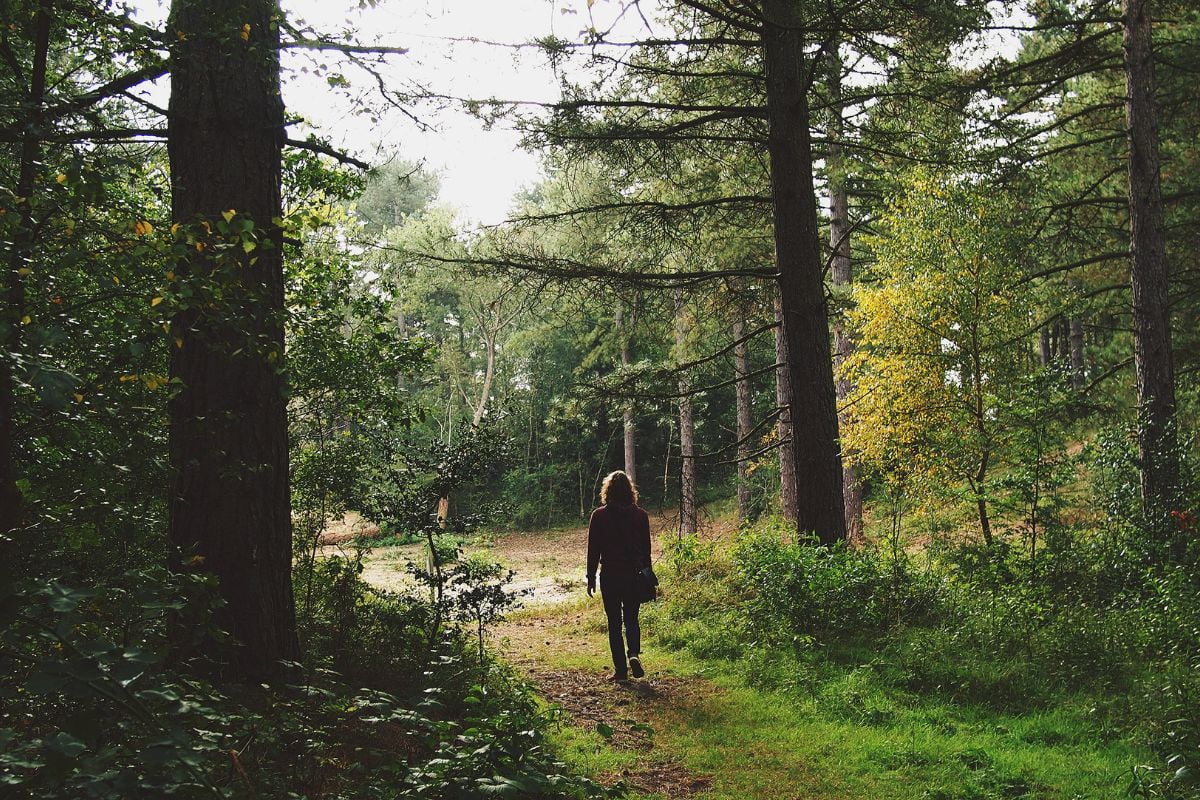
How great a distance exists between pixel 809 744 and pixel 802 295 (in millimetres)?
4569

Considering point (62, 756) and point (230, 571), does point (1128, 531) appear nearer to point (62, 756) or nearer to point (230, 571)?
point (230, 571)

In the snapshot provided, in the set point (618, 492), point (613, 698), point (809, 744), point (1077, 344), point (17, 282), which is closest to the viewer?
point (17, 282)

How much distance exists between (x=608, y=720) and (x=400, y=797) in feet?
11.4

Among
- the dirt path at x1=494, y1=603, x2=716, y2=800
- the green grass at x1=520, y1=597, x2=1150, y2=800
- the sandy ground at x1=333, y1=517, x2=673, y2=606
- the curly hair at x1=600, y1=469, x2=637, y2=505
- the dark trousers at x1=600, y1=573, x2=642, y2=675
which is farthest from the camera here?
the sandy ground at x1=333, y1=517, x2=673, y2=606

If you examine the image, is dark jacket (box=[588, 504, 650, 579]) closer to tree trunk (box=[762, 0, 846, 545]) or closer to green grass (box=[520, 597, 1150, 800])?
green grass (box=[520, 597, 1150, 800])

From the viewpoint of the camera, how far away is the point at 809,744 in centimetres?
537

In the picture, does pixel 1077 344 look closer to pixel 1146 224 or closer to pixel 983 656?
pixel 1146 224

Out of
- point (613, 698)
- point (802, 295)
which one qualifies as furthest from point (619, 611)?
point (802, 295)

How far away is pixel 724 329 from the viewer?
38.5 ft

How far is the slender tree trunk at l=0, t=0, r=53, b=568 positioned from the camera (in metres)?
2.00

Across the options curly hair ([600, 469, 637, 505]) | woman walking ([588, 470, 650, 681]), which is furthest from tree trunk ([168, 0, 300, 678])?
curly hair ([600, 469, 637, 505])

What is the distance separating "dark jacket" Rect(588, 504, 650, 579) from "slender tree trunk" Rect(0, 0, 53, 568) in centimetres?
515

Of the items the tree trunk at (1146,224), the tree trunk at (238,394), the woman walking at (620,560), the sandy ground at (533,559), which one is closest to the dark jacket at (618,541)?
the woman walking at (620,560)

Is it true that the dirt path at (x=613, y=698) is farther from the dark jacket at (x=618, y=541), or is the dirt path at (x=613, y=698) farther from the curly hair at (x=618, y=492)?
the curly hair at (x=618, y=492)
